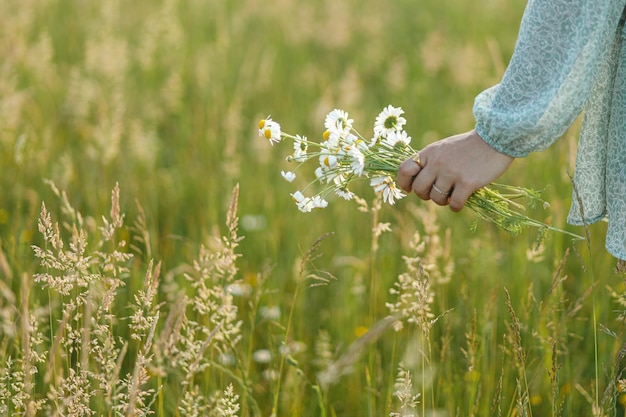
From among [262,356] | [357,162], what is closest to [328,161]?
[357,162]

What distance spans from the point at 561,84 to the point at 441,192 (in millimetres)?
276

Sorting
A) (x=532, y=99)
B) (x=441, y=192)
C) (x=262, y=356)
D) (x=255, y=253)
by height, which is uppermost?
(x=255, y=253)

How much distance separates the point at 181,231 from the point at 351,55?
274 cm

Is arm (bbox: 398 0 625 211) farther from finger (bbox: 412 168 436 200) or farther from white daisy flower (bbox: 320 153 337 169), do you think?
white daisy flower (bbox: 320 153 337 169)

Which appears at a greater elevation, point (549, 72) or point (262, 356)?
point (549, 72)

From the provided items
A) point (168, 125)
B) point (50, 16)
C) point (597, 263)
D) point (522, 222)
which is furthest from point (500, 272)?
point (50, 16)

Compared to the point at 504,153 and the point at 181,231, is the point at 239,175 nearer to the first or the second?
the point at 181,231

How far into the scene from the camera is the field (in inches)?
62.9

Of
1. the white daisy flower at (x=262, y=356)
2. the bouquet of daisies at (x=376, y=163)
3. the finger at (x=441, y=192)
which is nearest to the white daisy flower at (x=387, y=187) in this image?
the bouquet of daisies at (x=376, y=163)

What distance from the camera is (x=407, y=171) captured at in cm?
145

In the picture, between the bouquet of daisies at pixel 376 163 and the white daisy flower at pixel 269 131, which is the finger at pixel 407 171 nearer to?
the bouquet of daisies at pixel 376 163

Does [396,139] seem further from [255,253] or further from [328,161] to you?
[255,253]

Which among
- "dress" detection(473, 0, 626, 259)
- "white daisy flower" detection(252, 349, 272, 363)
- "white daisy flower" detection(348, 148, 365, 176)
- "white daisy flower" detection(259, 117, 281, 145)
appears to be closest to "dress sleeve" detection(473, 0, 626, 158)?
"dress" detection(473, 0, 626, 259)

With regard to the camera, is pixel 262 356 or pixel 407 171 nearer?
pixel 407 171
